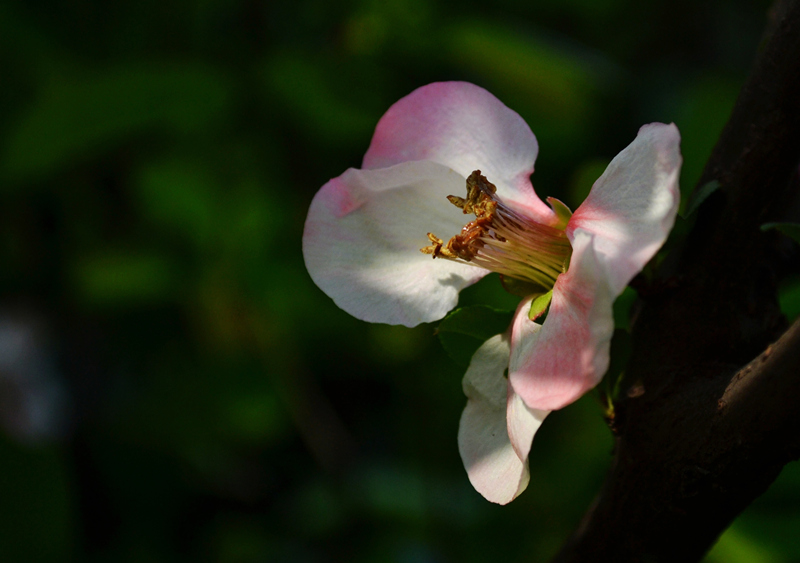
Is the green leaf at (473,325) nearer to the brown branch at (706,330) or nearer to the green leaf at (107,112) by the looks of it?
the brown branch at (706,330)

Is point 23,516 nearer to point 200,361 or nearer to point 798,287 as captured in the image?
point 200,361

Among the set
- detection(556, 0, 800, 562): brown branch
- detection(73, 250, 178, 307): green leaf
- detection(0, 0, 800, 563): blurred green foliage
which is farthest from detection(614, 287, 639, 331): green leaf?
detection(73, 250, 178, 307): green leaf

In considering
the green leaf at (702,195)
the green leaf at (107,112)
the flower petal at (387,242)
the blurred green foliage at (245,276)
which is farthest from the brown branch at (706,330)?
the green leaf at (107,112)

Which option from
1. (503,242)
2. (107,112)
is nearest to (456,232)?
(503,242)

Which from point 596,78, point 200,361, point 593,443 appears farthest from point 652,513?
point 200,361

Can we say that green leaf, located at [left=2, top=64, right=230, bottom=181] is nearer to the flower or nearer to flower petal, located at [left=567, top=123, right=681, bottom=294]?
the flower

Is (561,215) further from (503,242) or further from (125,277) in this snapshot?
(125,277)
